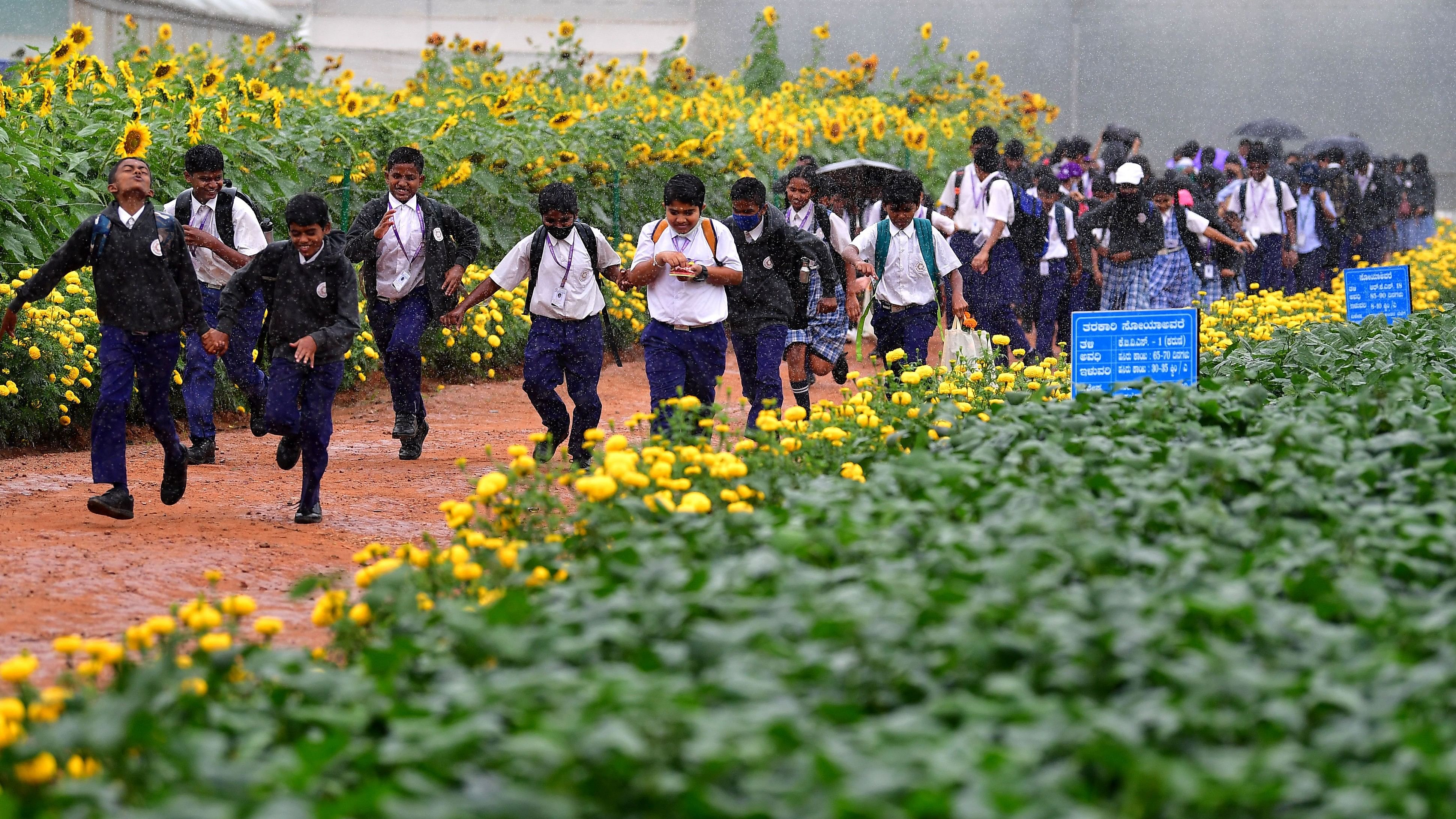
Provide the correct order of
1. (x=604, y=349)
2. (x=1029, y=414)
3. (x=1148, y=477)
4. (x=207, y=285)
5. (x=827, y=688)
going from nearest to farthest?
(x=827, y=688) < (x=1148, y=477) < (x=1029, y=414) < (x=207, y=285) < (x=604, y=349)

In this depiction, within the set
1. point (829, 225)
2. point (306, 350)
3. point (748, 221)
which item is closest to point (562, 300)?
point (748, 221)

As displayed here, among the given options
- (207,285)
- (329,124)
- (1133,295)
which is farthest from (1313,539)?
(329,124)

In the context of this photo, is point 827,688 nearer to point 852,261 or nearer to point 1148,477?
point 1148,477

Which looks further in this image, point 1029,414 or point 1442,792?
point 1029,414

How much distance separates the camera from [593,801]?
2.78m

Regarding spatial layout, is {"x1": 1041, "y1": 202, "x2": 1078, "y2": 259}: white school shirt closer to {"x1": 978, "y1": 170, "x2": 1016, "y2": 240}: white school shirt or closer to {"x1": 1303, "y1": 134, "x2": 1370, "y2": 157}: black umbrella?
{"x1": 978, "y1": 170, "x2": 1016, "y2": 240}: white school shirt

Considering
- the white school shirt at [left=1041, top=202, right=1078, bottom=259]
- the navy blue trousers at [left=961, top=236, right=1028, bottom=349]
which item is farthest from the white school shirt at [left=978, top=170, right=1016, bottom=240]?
the white school shirt at [left=1041, top=202, right=1078, bottom=259]

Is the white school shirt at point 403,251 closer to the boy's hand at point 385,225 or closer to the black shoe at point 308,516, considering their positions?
the boy's hand at point 385,225

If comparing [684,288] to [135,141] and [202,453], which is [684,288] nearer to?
[202,453]

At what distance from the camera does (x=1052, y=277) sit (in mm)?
13164

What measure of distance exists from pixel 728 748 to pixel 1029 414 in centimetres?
336

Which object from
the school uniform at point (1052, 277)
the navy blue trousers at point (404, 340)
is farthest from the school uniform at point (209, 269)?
the school uniform at point (1052, 277)

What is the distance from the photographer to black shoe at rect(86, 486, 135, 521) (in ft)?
24.3

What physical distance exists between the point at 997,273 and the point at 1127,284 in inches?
52.8
